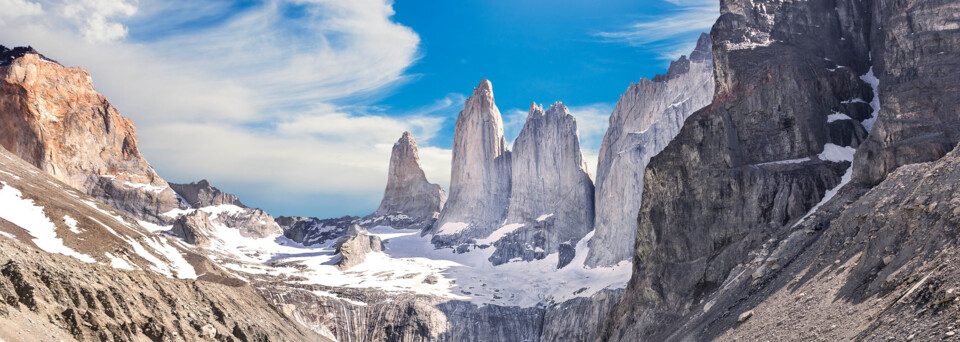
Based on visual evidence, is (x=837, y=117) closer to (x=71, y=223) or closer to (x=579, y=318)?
(x=579, y=318)

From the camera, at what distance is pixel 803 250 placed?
70250mm

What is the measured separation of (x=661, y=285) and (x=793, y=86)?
2792cm

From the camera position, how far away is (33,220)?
11362 centimetres

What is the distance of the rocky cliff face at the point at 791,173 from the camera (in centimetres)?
5747

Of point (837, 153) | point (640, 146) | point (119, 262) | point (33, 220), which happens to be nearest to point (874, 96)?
point (837, 153)

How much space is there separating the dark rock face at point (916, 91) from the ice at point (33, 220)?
93.4 m

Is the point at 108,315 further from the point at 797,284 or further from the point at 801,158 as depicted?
the point at 801,158

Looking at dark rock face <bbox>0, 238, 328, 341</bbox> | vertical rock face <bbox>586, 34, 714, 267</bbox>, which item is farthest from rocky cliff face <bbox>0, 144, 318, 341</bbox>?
vertical rock face <bbox>586, 34, 714, 267</bbox>

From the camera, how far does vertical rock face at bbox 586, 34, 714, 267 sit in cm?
18388

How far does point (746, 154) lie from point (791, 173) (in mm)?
8045

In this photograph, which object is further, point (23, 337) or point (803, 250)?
point (803, 250)

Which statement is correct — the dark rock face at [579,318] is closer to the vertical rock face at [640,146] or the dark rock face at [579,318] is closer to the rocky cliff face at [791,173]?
the vertical rock face at [640,146]

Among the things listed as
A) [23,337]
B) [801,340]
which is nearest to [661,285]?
[801,340]

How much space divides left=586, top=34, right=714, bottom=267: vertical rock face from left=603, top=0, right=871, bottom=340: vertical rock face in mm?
77349
